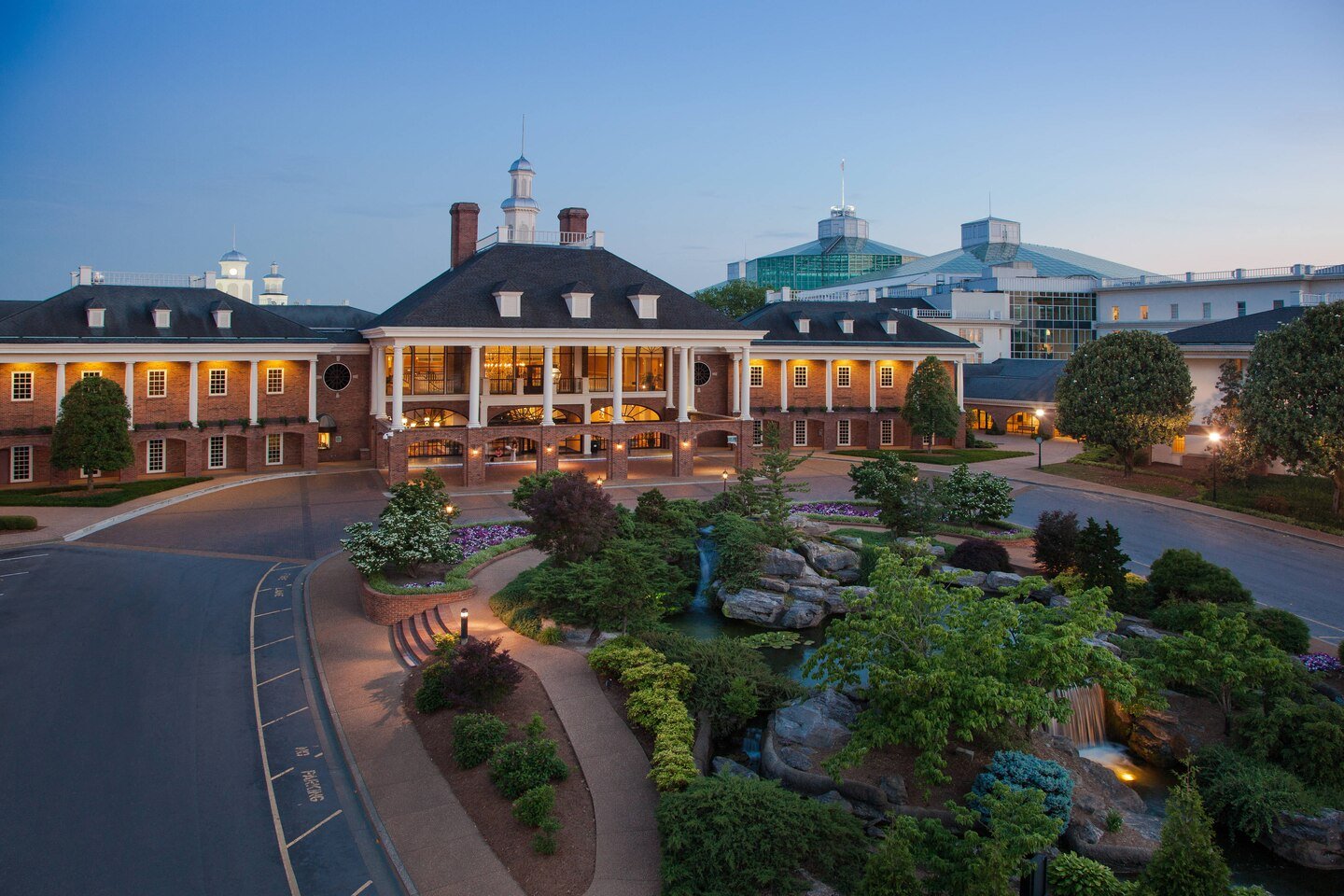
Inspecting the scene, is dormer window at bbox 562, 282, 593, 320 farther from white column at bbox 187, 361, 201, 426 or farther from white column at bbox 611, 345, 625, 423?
white column at bbox 187, 361, 201, 426

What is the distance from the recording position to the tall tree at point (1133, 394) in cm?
4472

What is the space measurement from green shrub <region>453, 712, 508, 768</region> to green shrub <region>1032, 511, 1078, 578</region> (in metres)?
18.0

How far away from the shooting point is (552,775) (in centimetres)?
1600

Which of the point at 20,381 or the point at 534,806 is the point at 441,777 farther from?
the point at 20,381

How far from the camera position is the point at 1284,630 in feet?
71.8

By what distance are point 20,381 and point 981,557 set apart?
4166cm

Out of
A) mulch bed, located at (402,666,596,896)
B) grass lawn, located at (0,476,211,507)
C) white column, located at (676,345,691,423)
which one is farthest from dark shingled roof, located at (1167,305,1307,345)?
grass lawn, located at (0,476,211,507)

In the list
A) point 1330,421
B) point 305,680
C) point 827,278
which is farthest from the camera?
point 827,278

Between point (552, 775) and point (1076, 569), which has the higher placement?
point (1076, 569)

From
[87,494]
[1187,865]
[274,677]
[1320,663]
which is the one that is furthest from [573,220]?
[1187,865]

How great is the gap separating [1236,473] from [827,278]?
9214 cm

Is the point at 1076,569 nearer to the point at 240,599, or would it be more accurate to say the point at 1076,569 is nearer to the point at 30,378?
the point at 240,599

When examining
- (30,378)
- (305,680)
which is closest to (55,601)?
(305,680)

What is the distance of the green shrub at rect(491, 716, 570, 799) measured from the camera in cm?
1554
